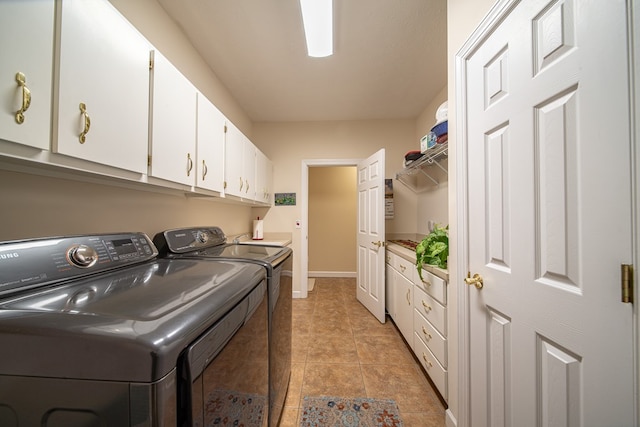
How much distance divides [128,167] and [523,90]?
1560mm

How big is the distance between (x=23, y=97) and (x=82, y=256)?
468 mm

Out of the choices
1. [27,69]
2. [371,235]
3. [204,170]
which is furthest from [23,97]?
[371,235]

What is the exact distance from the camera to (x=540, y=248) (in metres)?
0.74

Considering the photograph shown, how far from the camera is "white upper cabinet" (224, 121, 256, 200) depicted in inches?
67.7

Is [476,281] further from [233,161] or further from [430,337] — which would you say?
[233,161]

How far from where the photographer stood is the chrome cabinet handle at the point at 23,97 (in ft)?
1.79

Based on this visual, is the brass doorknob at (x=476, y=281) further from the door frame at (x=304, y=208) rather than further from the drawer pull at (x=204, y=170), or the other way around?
the door frame at (x=304, y=208)

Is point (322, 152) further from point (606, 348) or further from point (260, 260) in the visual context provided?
point (606, 348)

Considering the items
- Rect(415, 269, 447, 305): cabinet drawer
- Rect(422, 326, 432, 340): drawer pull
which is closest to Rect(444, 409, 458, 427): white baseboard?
Rect(422, 326, 432, 340): drawer pull

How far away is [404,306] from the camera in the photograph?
2.00 m

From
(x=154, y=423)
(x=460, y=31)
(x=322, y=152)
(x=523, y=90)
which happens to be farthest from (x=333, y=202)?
(x=154, y=423)

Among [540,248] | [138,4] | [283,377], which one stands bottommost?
[283,377]

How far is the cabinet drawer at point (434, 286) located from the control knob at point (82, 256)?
171cm

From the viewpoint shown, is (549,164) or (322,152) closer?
(549,164)
